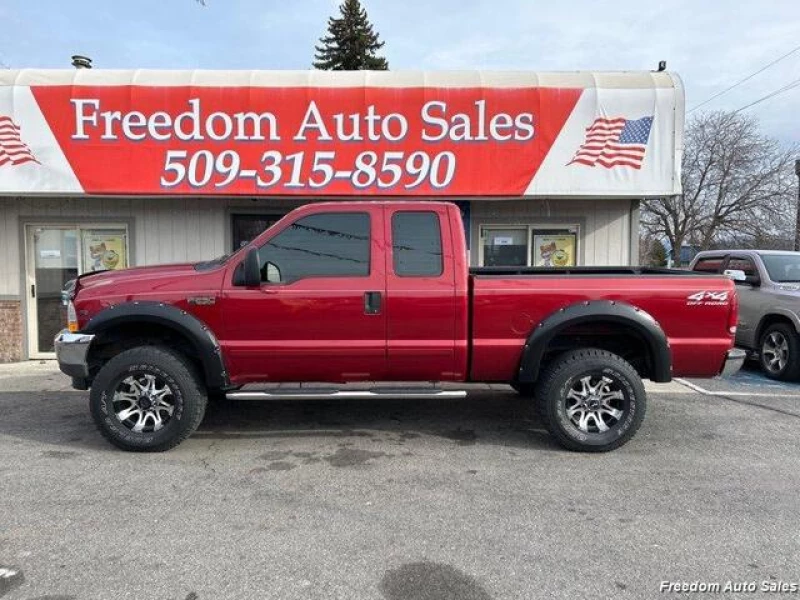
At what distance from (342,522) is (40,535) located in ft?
5.84

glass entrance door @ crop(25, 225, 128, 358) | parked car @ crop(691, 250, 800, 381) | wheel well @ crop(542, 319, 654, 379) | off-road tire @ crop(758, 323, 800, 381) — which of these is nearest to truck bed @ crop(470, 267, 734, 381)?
wheel well @ crop(542, 319, 654, 379)

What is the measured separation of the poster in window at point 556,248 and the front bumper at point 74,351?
6902mm

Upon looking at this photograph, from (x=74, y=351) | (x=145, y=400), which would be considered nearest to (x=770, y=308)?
(x=145, y=400)

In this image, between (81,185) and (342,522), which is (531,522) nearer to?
(342,522)

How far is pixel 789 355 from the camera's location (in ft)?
24.2

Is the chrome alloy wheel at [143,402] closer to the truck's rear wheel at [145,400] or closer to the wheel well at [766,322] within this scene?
the truck's rear wheel at [145,400]

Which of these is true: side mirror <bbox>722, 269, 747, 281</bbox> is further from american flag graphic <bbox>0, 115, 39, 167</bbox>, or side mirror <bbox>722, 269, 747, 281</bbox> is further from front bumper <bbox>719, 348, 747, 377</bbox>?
american flag graphic <bbox>0, 115, 39, 167</bbox>

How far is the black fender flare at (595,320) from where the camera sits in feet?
14.8

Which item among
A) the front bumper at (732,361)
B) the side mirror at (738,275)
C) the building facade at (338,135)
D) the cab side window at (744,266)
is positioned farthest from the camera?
the cab side window at (744,266)

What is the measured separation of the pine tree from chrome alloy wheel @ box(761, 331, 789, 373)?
1239 inches

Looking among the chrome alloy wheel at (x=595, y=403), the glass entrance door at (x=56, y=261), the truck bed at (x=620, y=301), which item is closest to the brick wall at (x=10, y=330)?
the glass entrance door at (x=56, y=261)

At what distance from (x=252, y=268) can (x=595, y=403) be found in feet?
9.96

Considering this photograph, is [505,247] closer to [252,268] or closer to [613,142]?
Answer: [613,142]

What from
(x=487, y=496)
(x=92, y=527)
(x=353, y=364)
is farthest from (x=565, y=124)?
(x=92, y=527)
